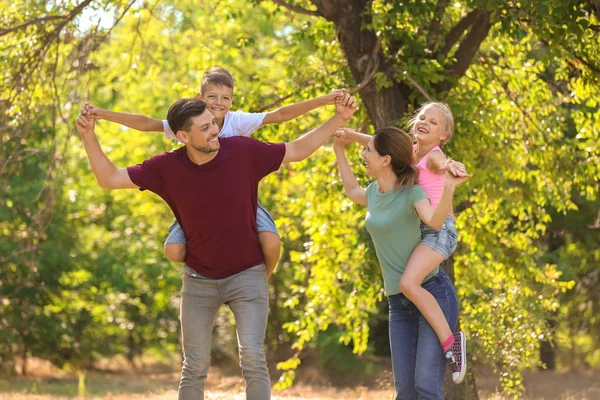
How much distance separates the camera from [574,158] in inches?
381

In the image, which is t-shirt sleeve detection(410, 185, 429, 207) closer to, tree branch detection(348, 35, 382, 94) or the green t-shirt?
the green t-shirt

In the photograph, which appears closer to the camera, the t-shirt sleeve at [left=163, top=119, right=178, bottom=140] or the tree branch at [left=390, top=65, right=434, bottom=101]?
the t-shirt sleeve at [left=163, top=119, right=178, bottom=140]

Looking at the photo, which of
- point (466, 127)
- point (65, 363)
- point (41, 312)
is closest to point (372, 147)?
point (466, 127)

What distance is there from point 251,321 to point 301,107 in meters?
1.09

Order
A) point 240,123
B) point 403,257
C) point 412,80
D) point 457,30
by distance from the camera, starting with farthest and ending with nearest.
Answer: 1. point 457,30
2. point 412,80
3. point 240,123
4. point 403,257

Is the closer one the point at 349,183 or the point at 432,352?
the point at 432,352

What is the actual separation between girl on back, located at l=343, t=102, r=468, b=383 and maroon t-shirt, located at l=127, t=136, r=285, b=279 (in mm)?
695

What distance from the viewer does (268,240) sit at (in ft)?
15.5

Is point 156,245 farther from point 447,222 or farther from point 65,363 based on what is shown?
point 447,222

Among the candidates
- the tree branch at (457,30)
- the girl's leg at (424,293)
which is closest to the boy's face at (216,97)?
the girl's leg at (424,293)

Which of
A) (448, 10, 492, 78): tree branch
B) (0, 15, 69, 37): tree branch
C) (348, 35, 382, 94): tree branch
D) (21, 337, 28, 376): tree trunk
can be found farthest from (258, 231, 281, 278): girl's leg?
(21, 337, 28, 376): tree trunk

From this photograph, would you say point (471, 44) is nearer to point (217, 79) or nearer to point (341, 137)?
point (341, 137)

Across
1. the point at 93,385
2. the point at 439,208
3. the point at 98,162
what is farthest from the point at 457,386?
the point at 93,385

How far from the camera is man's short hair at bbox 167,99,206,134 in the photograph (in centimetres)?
460
